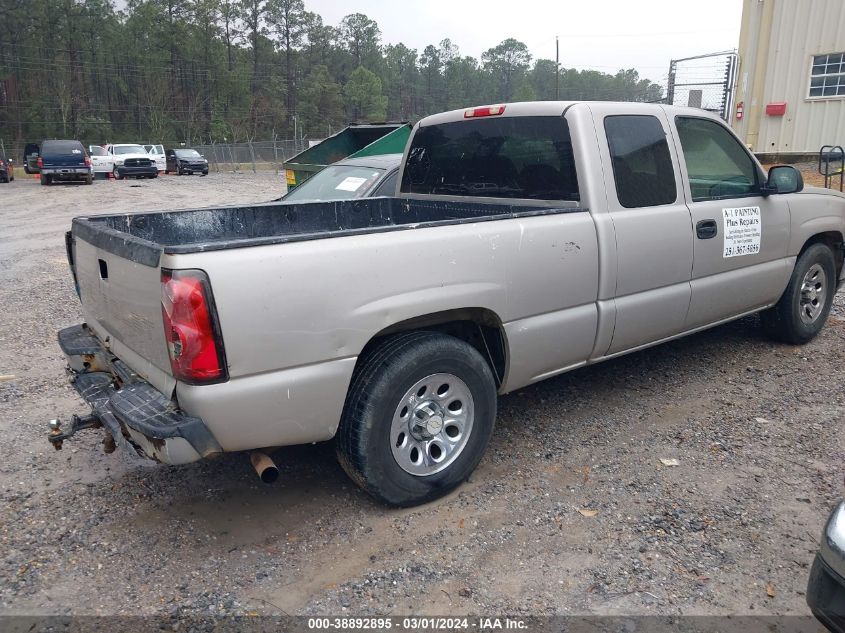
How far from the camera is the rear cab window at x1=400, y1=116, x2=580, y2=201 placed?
161 inches

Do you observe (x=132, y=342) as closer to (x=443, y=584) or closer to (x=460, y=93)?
(x=443, y=584)

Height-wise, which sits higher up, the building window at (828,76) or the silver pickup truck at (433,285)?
the building window at (828,76)

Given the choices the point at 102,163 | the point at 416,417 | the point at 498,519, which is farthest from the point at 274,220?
the point at 102,163

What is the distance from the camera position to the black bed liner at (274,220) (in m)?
3.29

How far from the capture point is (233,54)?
8375 cm

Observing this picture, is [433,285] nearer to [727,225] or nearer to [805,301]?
[727,225]

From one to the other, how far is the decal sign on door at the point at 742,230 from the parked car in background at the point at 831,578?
278cm

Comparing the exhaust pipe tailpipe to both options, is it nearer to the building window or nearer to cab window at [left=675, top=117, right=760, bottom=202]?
cab window at [left=675, top=117, right=760, bottom=202]

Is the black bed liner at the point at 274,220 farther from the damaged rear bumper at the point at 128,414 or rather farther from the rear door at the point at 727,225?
the rear door at the point at 727,225

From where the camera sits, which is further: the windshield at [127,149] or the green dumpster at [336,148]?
the windshield at [127,149]

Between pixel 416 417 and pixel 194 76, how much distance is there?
276 feet

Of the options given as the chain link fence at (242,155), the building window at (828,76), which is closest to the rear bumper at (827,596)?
the building window at (828,76)

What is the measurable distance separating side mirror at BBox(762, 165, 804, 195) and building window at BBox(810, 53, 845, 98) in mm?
13308

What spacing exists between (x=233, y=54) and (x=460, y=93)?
108 feet
